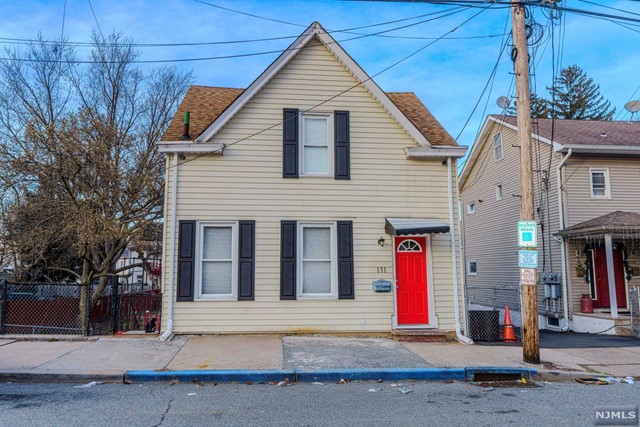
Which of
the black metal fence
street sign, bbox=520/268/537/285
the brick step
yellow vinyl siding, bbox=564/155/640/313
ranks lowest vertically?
the brick step

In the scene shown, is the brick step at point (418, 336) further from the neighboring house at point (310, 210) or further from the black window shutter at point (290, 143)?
the black window shutter at point (290, 143)

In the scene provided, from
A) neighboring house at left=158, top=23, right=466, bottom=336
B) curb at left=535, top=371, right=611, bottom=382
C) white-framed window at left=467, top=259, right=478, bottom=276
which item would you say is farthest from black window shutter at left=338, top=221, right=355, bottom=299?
white-framed window at left=467, top=259, right=478, bottom=276

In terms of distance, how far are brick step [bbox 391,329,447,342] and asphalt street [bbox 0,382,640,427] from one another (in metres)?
2.89

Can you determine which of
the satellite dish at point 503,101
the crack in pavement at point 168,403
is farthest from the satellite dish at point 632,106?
the crack in pavement at point 168,403

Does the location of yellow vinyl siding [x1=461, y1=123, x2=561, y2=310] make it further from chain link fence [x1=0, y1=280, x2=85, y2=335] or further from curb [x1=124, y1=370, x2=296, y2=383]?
chain link fence [x1=0, y1=280, x2=85, y2=335]

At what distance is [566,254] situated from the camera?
1534 centimetres

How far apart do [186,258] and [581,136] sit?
15.1 m

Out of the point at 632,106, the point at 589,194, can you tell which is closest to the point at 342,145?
the point at 589,194

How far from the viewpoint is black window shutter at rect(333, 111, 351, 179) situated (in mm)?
10742

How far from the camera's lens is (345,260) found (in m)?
10.4

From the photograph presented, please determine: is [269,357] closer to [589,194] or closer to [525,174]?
[525,174]

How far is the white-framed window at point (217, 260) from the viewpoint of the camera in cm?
1021

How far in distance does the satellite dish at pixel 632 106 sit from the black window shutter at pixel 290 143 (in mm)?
11393

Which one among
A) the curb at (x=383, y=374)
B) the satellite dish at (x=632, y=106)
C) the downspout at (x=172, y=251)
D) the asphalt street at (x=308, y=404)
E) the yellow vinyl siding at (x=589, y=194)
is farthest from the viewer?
the yellow vinyl siding at (x=589, y=194)
